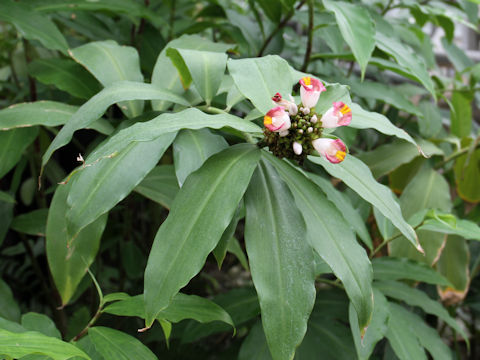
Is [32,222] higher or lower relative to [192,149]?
lower

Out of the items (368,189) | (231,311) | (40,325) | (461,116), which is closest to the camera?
(368,189)

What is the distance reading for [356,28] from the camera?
794 millimetres

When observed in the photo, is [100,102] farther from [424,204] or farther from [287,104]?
[424,204]

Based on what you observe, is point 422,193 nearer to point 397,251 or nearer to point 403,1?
point 397,251

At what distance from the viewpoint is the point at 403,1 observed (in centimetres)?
119

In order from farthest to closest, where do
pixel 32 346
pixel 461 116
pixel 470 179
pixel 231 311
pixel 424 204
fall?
1. pixel 461 116
2. pixel 470 179
3. pixel 424 204
4. pixel 231 311
5. pixel 32 346

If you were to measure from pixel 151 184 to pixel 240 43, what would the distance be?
0.49 meters

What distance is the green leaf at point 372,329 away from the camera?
729 mm

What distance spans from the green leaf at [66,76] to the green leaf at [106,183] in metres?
0.32

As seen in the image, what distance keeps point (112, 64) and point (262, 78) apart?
1.09 ft

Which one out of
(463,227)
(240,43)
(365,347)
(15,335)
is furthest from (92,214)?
(240,43)

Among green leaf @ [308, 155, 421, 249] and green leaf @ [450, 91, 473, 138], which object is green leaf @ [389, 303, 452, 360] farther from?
green leaf @ [450, 91, 473, 138]

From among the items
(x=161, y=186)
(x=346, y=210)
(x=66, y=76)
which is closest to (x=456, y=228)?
(x=346, y=210)

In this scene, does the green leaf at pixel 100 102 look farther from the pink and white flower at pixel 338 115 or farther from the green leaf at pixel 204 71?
the pink and white flower at pixel 338 115
